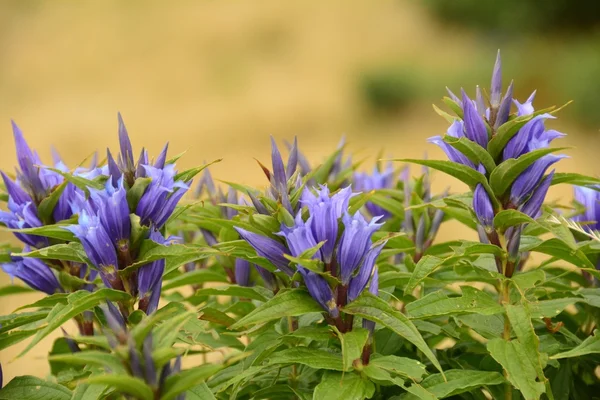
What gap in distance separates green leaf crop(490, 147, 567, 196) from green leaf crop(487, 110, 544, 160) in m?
0.04

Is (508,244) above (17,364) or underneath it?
above

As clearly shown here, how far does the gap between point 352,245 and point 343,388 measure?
204 millimetres

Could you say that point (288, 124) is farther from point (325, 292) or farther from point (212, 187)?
point (325, 292)

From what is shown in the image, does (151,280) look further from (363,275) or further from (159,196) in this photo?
(363,275)

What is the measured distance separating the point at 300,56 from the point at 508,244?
11421 millimetres

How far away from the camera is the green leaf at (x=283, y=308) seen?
1.05 m

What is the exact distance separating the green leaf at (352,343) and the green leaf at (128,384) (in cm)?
29

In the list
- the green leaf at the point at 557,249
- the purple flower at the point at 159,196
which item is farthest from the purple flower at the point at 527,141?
the purple flower at the point at 159,196

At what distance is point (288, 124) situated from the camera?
10.6 meters

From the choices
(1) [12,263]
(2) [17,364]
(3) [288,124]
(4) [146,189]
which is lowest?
(2) [17,364]

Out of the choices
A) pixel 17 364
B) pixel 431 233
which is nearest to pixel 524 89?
pixel 17 364

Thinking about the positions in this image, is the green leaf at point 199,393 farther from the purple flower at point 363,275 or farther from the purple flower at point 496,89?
the purple flower at point 496,89

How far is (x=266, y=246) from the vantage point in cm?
112

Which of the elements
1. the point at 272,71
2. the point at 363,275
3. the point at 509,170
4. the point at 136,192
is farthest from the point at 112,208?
the point at 272,71
